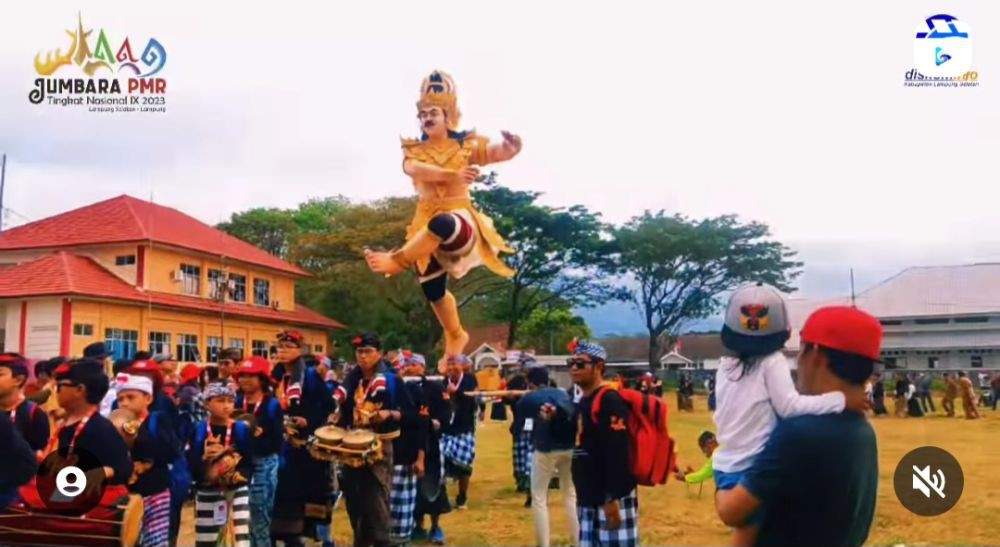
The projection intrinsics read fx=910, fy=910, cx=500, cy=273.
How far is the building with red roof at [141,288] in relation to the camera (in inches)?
278

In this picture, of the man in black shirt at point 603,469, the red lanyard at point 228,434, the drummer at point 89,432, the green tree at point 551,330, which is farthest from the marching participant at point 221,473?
the green tree at point 551,330

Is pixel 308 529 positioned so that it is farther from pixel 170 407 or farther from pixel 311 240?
pixel 311 240

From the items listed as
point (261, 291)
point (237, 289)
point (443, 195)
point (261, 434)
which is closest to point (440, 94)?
point (443, 195)

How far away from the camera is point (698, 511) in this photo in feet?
24.8

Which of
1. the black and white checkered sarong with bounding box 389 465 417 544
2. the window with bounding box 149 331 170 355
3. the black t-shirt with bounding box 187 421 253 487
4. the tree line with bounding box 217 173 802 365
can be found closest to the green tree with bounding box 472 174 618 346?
the tree line with bounding box 217 173 802 365

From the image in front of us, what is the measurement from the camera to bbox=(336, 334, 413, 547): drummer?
5.41 m

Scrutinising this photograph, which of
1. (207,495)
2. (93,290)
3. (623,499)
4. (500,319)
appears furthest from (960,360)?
(93,290)

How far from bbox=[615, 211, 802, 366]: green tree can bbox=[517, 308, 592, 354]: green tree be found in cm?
54

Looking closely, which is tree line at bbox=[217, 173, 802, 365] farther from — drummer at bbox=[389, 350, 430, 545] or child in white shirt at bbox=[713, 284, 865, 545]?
child in white shirt at bbox=[713, 284, 865, 545]

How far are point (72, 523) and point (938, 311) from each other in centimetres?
675

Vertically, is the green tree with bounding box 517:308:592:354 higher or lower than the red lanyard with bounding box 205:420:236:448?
higher

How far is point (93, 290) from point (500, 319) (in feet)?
10.8

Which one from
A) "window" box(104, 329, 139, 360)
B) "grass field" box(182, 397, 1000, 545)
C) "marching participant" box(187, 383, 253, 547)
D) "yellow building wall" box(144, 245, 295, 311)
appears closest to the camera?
"marching participant" box(187, 383, 253, 547)

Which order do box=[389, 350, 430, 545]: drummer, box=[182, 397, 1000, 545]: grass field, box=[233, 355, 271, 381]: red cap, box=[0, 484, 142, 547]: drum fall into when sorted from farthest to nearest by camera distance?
box=[182, 397, 1000, 545]: grass field
box=[389, 350, 430, 545]: drummer
box=[233, 355, 271, 381]: red cap
box=[0, 484, 142, 547]: drum
